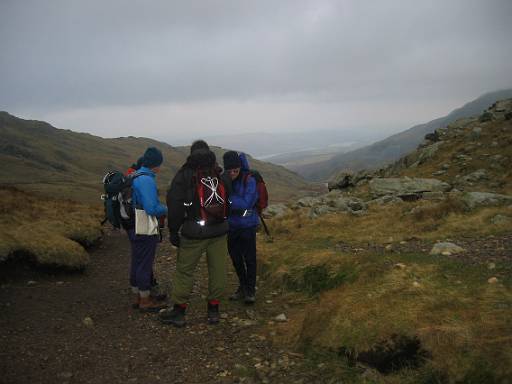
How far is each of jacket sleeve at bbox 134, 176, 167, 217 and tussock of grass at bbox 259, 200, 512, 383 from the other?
350 centimetres

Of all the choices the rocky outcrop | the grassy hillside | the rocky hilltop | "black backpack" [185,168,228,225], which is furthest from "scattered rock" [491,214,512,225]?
the rocky outcrop

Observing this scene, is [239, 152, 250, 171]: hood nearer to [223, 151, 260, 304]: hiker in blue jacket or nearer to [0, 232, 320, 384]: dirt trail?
[223, 151, 260, 304]: hiker in blue jacket

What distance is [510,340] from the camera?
491 centimetres

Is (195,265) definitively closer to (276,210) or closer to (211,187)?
(211,187)

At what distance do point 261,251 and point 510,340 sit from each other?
28.5ft

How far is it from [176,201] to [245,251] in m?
2.26

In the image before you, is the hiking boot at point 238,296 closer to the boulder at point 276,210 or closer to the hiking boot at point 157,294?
the hiking boot at point 157,294

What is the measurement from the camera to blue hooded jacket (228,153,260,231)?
846cm

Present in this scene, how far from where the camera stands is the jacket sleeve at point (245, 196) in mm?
8438

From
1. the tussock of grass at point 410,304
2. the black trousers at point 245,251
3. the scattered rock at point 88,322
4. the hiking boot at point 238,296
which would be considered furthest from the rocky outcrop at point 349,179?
the scattered rock at point 88,322

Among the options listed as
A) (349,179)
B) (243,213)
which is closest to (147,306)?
(243,213)

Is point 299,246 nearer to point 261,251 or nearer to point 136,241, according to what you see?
point 261,251

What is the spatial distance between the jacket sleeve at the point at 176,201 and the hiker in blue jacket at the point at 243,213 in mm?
1210

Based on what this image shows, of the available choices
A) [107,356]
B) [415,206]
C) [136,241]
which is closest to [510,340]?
[107,356]
